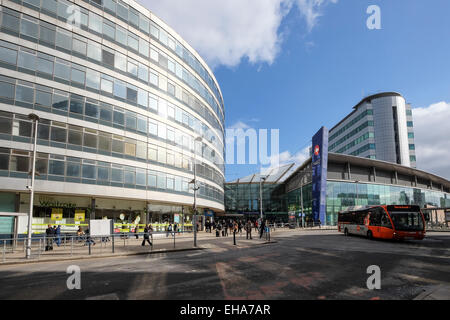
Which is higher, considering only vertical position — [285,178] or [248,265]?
[285,178]

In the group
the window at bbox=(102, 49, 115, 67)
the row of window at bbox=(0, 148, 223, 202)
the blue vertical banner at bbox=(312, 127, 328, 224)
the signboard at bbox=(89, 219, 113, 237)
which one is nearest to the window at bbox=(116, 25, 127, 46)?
the window at bbox=(102, 49, 115, 67)

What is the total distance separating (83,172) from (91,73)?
31.4 feet

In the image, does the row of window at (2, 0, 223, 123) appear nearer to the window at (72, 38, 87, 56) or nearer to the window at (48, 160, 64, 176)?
the window at (72, 38, 87, 56)

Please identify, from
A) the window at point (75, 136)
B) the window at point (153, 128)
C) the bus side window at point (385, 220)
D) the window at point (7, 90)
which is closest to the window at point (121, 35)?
the window at point (153, 128)

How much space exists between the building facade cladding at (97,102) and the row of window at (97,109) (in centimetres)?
8

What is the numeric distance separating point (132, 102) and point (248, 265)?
82.0 ft

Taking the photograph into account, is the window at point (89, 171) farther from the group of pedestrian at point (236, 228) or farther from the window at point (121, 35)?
the window at point (121, 35)

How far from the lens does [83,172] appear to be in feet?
89.2

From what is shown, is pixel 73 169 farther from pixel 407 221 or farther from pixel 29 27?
pixel 407 221

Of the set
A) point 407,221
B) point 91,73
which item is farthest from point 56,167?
point 407,221

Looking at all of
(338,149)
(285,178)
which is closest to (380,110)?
(338,149)

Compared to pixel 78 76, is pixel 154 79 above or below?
above
